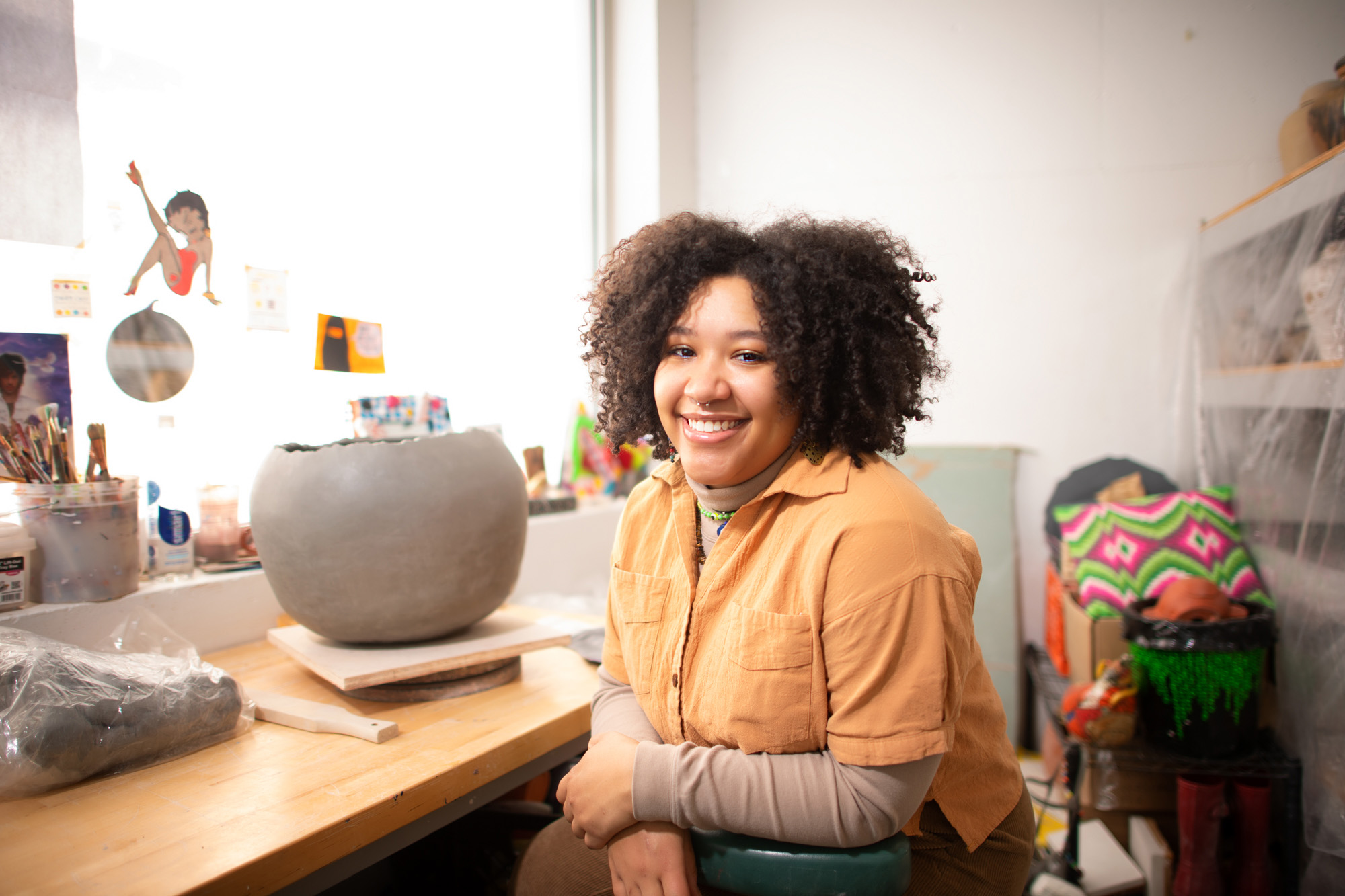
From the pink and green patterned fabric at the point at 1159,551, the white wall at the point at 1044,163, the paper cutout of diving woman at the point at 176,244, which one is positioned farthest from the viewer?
the white wall at the point at 1044,163

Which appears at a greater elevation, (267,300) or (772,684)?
(267,300)

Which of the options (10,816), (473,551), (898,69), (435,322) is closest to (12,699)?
(10,816)

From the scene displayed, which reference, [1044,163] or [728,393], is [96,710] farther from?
[1044,163]

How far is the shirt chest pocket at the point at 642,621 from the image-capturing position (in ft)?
2.97

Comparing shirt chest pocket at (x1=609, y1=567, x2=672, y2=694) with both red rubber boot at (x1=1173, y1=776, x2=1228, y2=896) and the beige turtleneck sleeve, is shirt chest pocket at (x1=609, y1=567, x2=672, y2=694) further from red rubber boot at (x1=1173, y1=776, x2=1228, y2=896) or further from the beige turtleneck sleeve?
red rubber boot at (x1=1173, y1=776, x2=1228, y2=896)

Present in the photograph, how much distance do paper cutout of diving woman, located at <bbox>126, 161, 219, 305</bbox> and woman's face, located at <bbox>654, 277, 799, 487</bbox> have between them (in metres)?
1.10

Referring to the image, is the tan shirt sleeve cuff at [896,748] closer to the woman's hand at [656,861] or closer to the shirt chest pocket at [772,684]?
the shirt chest pocket at [772,684]

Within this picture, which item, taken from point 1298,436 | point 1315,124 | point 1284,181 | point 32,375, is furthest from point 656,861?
point 1315,124

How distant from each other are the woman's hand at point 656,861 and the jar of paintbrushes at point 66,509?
0.95 meters

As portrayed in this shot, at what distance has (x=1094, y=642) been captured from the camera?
1.84 m

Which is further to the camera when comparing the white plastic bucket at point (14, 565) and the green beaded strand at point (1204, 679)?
the green beaded strand at point (1204, 679)

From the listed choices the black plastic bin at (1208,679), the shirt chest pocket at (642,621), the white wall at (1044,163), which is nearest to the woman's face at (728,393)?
the shirt chest pocket at (642,621)

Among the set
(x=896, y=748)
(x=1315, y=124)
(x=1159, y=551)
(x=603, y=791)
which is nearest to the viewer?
(x=896, y=748)

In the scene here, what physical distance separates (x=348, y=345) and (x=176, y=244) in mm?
401
